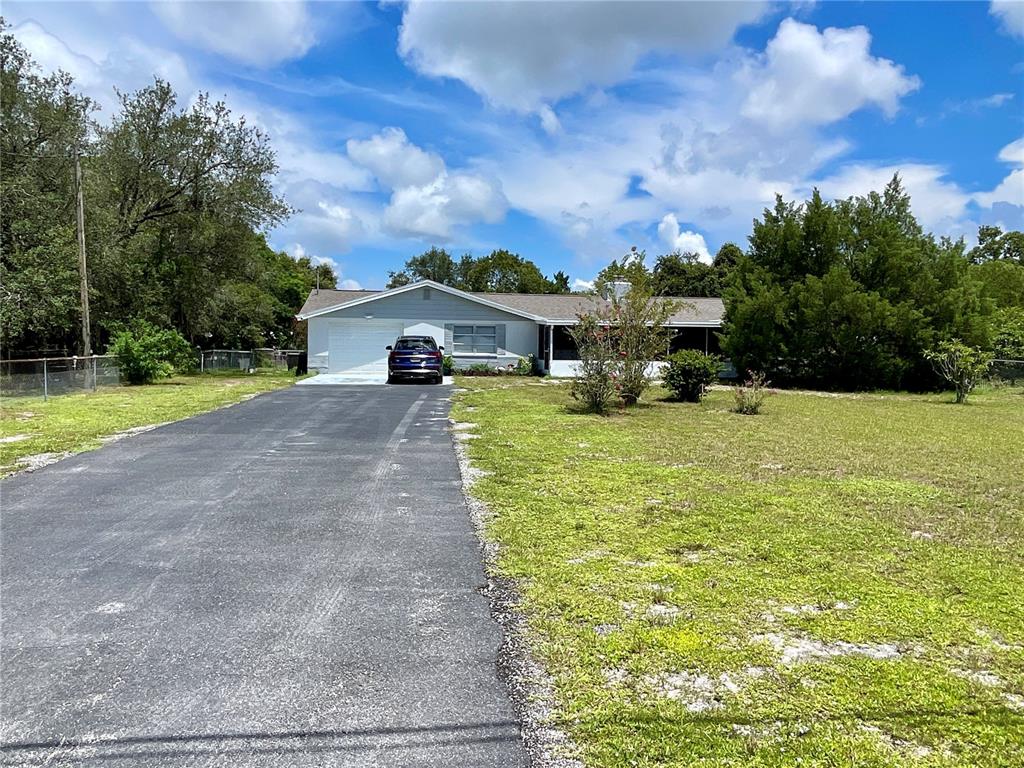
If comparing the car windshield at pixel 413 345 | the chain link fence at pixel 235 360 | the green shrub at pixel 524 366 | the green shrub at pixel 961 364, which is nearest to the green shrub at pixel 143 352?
the chain link fence at pixel 235 360

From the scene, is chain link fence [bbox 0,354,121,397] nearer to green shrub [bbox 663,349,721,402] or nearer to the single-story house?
the single-story house

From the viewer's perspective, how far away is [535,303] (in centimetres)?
3008

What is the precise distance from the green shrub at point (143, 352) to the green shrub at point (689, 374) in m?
15.1

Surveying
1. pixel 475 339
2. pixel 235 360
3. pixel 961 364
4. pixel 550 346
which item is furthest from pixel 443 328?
pixel 961 364

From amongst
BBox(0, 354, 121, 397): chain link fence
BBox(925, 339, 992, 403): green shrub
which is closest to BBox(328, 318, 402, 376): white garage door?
BBox(0, 354, 121, 397): chain link fence

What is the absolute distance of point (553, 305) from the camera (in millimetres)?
29578

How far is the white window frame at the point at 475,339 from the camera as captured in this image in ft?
→ 86.7

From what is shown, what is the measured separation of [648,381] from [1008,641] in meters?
11.0

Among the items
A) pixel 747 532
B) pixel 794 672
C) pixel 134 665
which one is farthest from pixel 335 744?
pixel 747 532

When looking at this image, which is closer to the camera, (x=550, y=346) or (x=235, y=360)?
(x=550, y=346)

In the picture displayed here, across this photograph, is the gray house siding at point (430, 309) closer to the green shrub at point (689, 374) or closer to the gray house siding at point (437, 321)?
the gray house siding at point (437, 321)

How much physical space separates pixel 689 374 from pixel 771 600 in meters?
12.4

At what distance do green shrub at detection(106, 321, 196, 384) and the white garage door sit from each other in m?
5.74

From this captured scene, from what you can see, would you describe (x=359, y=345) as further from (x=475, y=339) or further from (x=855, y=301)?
(x=855, y=301)
